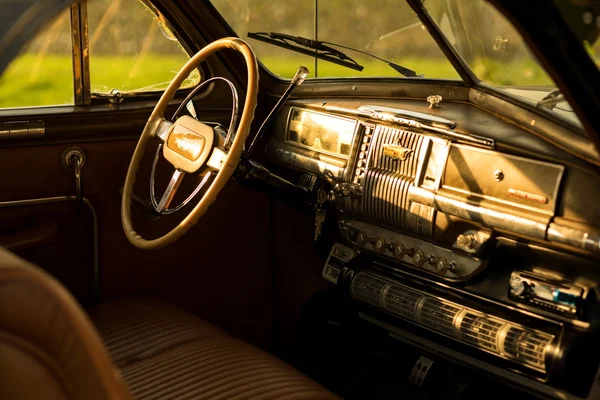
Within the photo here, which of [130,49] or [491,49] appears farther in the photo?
[130,49]

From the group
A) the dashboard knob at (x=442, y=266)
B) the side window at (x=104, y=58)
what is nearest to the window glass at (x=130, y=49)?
the side window at (x=104, y=58)

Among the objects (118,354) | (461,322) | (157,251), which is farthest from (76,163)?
(461,322)

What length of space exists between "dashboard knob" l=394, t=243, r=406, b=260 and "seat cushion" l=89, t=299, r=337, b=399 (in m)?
0.54

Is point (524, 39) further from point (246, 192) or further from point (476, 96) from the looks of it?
point (246, 192)

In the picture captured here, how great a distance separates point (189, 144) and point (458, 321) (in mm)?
914

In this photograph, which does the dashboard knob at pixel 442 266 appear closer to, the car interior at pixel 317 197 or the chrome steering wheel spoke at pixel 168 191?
the car interior at pixel 317 197

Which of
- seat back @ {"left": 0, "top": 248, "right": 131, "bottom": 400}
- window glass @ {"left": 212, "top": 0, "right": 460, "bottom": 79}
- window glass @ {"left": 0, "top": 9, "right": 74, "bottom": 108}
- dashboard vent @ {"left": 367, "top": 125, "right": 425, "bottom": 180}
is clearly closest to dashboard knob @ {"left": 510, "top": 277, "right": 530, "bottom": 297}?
dashboard vent @ {"left": 367, "top": 125, "right": 425, "bottom": 180}

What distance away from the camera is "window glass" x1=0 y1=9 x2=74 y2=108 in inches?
99.3

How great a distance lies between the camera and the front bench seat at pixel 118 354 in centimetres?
106

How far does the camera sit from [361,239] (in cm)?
256

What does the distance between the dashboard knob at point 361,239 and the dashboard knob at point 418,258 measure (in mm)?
235

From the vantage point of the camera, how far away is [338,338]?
2.78 metres

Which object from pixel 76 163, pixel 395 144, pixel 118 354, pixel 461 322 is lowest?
pixel 118 354

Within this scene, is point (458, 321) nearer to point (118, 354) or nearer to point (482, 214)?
point (482, 214)
